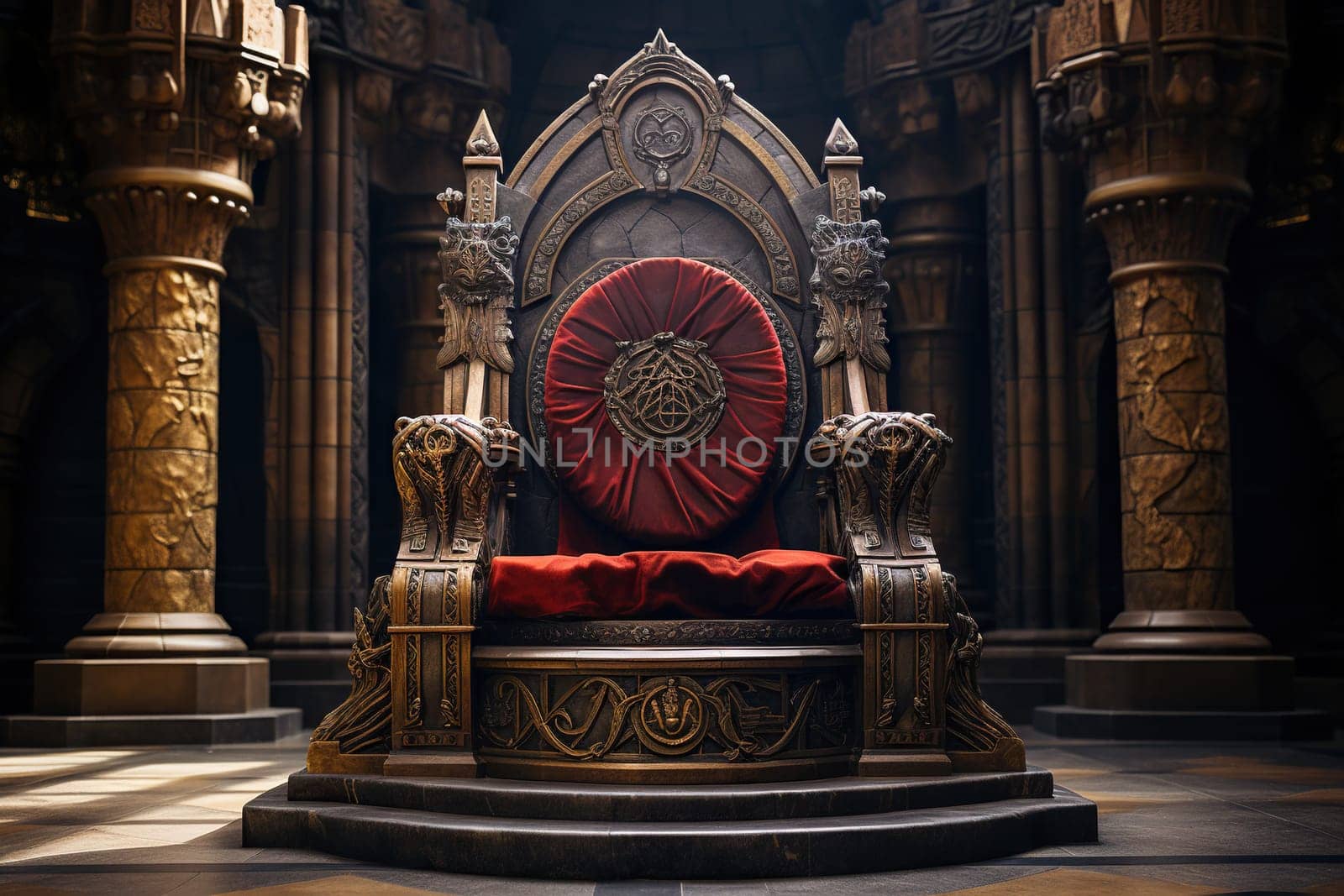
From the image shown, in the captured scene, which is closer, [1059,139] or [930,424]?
[930,424]

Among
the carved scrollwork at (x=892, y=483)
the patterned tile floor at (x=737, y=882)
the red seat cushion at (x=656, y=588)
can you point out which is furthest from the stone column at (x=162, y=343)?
the carved scrollwork at (x=892, y=483)

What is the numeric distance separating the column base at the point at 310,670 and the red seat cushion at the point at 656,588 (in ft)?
16.5

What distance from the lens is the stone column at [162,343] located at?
25.9 ft

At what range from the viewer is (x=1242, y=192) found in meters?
8.45

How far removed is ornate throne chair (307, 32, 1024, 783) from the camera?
4297 millimetres

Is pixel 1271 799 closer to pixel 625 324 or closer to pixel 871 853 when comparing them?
pixel 871 853

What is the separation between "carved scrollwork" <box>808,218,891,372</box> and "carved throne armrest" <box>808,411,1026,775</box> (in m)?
0.52

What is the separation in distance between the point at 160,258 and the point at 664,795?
5508 millimetres

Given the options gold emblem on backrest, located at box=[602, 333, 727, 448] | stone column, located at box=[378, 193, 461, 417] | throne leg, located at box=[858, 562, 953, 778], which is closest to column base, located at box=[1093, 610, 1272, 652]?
gold emblem on backrest, located at box=[602, 333, 727, 448]

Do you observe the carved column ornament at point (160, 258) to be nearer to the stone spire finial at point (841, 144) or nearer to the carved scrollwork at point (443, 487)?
the carved scrollwork at point (443, 487)

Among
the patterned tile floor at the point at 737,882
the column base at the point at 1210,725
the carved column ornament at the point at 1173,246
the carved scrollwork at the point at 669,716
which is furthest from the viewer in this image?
the carved column ornament at the point at 1173,246

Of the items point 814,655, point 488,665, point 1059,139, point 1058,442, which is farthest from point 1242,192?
point 488,665

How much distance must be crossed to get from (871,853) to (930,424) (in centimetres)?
145

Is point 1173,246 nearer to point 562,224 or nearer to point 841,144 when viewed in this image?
point 841,144
